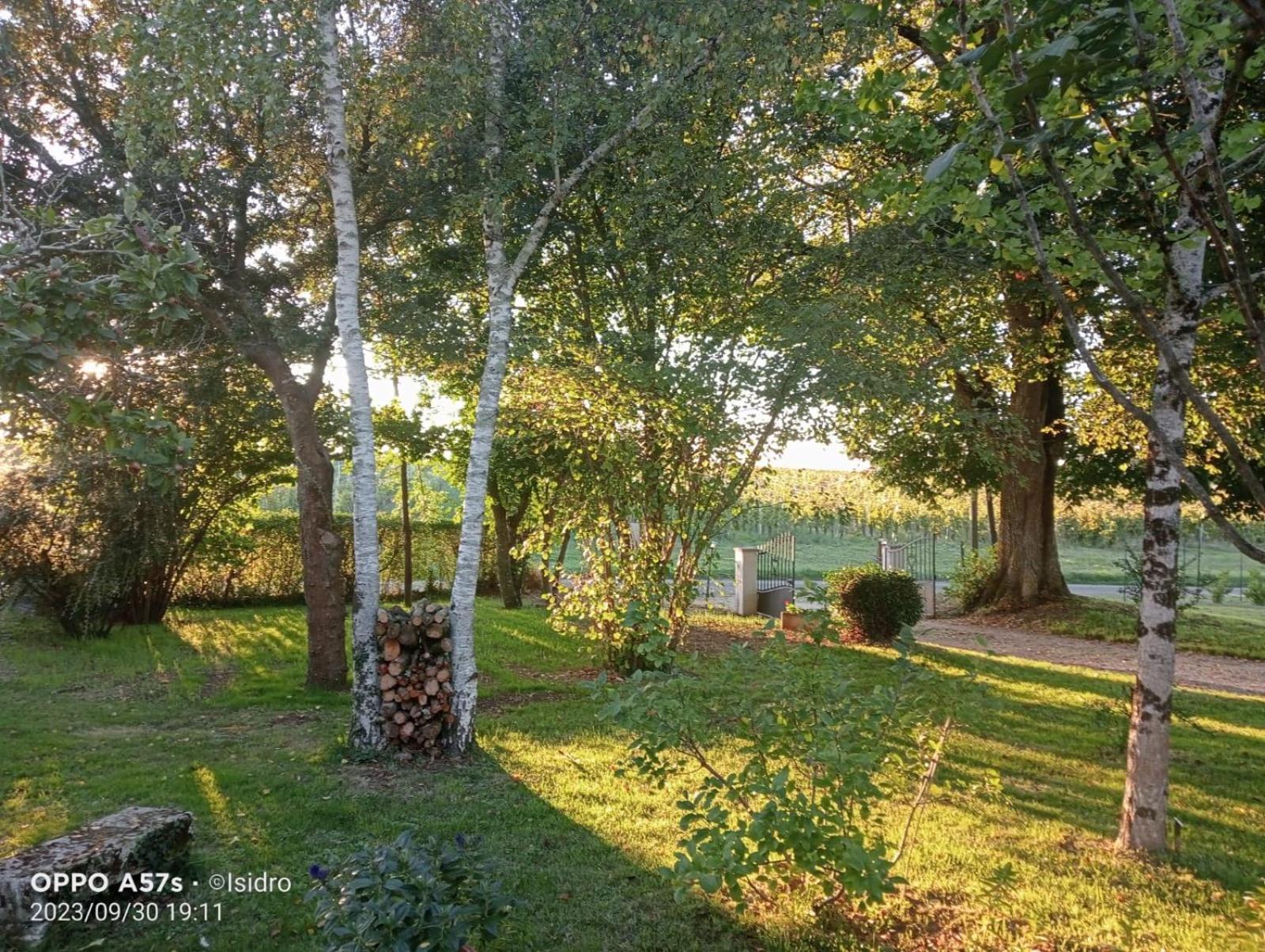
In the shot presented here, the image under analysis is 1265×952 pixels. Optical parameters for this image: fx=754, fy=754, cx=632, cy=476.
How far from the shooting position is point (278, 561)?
590 inches

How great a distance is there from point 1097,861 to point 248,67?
6.88 meters

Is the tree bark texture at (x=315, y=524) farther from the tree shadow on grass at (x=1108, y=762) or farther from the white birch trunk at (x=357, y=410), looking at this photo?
the tree shadow on grass at (x=1108, y=762)

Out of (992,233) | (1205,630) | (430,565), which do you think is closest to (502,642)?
(430,565)

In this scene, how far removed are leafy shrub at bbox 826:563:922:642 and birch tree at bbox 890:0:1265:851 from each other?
6.98 metres

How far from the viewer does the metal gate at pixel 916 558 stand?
1547 centimetres


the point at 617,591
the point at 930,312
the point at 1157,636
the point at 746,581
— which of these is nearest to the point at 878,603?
the point at 746,581

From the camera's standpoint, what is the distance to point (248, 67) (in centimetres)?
502

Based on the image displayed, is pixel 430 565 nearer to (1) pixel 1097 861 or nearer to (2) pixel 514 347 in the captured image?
(2) pixel 514 347

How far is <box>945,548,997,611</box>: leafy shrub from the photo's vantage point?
1558 cm

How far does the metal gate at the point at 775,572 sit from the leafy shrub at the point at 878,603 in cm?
266

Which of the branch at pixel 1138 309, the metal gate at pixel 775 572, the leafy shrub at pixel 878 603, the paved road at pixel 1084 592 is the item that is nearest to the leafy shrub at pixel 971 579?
the paved road at pixel 1084 592

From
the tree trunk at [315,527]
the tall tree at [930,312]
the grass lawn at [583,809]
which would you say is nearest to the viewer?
the grass lawn at [583,809]

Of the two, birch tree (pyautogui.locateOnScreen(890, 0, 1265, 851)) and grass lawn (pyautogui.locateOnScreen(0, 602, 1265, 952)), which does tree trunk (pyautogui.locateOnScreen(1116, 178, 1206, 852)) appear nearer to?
birch tree (pyautogui.locateOnScreen(890, 0, 1265, 851))

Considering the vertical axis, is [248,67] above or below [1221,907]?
above
